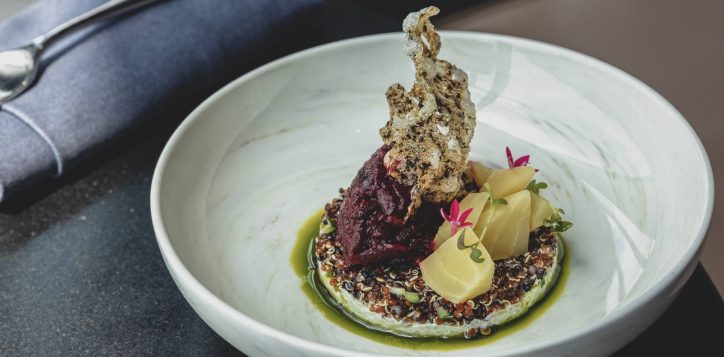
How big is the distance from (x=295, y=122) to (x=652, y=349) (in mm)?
1112

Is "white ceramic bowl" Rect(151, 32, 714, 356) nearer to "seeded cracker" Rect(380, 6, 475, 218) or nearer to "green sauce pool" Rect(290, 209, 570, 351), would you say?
"green sauce pool" Rect(290, 209, 570, 351)

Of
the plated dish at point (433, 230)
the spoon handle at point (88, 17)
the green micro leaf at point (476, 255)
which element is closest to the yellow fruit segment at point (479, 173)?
the plated dish at point (433, 230)

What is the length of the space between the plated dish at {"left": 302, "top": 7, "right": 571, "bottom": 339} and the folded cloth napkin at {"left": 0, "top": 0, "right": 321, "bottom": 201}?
0.86 m

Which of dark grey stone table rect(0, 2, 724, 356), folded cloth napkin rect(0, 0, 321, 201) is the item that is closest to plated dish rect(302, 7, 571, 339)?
Answer: dark grey stone table rect(0, 2, 724, 356)

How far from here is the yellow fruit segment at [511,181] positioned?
1567 mm

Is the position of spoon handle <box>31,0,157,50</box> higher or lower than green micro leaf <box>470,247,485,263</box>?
higher

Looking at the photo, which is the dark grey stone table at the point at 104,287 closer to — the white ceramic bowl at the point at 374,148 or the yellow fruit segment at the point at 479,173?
→ the white ceramic bowl at the point at 374,148

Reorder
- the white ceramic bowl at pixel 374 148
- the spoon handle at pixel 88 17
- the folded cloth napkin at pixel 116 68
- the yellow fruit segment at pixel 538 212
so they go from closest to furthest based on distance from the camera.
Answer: the white ceramic bowl at pixel 374 148, the yellow fruit segment at pixel 538 212, the folded cloth napkin at pixel 116 68, the spoon handle at pixel 88 17

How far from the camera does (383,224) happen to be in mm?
1526

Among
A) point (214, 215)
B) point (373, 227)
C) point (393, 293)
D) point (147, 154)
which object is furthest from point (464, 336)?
point (147, 154)

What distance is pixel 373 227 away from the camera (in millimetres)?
1537

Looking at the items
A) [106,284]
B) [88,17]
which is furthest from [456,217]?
[88,17]

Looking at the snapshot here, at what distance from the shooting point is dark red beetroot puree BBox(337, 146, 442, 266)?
5.02ft

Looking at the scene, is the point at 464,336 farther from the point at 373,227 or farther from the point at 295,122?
the point at 295,122
